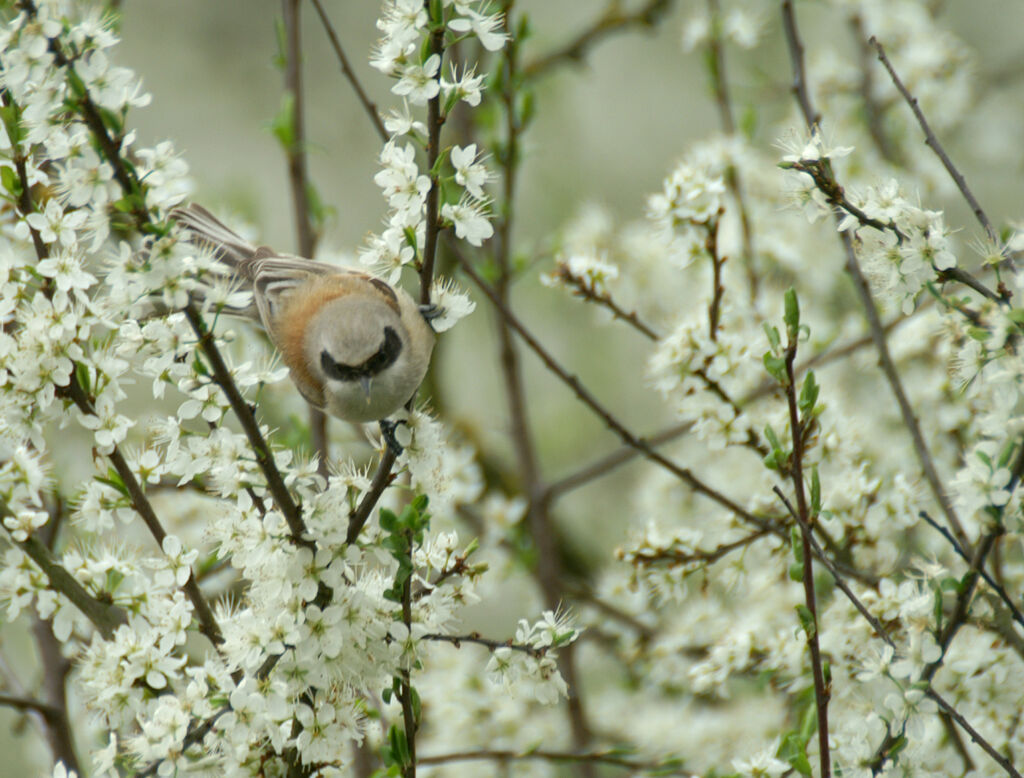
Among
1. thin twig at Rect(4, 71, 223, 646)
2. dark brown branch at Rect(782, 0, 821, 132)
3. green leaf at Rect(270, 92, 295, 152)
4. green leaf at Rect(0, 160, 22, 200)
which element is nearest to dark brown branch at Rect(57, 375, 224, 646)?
thin twig at Rect(4, 71, 223, 646)

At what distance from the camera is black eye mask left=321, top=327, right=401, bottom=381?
3.60 meters

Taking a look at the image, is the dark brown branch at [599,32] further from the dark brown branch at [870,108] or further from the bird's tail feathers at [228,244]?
the bird's tail feathers at [228,244]

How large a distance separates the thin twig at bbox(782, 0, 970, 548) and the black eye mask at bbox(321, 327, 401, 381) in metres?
1.50

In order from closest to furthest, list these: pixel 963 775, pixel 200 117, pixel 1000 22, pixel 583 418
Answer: pixel 963 775, pixel 583 418, pixel 1000 22, pixel 200 117

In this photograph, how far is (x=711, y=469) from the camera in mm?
5199

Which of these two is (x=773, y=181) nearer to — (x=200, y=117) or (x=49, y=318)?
(x=49, y=318)

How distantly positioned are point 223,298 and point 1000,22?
28.6ft

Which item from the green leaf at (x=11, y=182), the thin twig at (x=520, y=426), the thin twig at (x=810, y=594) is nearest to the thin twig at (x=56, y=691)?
the green leaf at (x=11, y=182)

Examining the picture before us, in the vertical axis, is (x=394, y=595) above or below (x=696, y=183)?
below

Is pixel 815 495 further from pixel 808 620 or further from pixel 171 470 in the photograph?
pixel 171 470

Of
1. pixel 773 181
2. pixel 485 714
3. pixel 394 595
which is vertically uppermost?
pixel 773 181

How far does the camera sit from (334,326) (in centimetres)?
380

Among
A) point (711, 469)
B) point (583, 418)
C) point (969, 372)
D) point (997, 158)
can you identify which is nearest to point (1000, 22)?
point (997, 158)

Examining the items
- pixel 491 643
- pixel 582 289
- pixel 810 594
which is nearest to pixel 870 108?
pixel 582 289
